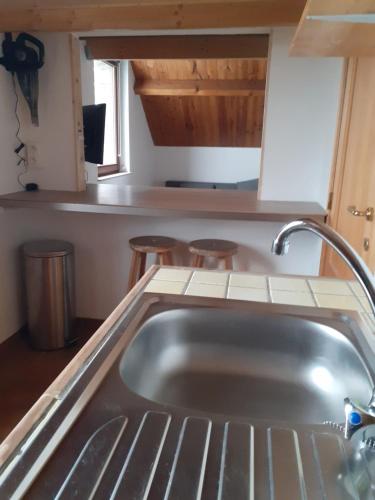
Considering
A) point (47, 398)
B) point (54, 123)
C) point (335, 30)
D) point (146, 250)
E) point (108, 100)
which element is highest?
point (108, 100)

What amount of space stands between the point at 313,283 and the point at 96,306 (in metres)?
2.14

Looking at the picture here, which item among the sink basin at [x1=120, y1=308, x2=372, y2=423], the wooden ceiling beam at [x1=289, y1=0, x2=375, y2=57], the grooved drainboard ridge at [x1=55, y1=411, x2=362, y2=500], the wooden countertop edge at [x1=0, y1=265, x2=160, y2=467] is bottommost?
the sink basin at [x1=120, y1=308, x2=372, y2=423]

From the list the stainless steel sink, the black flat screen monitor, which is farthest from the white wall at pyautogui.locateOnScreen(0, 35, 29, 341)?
the stainless steel sink

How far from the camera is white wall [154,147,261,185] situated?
20.7 feet

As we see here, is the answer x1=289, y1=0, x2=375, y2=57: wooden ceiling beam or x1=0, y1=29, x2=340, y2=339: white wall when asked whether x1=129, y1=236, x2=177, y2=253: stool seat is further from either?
x1=289, y1=0, x2=375, y2=57: wooden ceiling beam

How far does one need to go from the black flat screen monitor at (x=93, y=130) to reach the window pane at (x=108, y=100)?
1.27 m

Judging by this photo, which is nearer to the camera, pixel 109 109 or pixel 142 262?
pixel 142 262

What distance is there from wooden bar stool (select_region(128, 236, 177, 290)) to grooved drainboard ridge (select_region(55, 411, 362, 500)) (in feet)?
6.33

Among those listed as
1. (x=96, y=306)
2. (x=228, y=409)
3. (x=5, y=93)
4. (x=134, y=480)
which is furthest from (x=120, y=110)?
(x=134, y=480)

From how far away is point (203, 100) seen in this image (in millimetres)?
5395

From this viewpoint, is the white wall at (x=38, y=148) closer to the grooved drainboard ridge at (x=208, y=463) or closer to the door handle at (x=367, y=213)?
the door handle at (x=367, y=213)

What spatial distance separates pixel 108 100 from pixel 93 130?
1751 millimetres

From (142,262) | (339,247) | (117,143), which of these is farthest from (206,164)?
(339,247)

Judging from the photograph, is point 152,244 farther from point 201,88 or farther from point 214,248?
point 201,88
